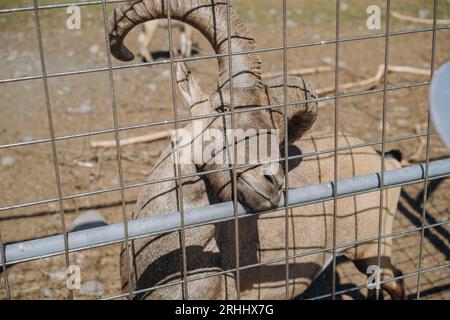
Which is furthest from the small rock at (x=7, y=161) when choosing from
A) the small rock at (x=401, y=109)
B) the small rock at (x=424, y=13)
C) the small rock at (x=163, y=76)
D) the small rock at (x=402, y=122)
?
the small rock at (x=424, y=13)

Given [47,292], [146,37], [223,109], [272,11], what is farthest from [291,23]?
[223,109]

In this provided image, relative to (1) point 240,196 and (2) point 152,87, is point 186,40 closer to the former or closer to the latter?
(2) point 152,87

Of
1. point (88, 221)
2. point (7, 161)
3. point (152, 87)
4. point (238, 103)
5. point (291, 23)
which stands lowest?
point (88, 221)

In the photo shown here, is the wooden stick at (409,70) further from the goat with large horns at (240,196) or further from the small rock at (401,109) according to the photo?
the goat with large horns at (240,196)

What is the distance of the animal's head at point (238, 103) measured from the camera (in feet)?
8.57

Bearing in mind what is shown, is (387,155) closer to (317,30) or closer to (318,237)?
(318,237)

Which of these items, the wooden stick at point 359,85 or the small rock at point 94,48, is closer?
the wooden stick at point 359,85

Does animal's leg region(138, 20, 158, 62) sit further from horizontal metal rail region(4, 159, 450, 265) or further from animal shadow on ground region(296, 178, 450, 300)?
horizontal metal rail region(4, 159, 450, 265)

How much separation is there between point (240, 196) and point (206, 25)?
92 centimetres

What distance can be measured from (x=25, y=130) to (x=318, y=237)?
455 centimetres

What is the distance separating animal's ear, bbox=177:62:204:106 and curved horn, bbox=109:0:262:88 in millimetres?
322

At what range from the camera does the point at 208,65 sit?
979 centimetres

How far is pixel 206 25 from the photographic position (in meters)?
2.94

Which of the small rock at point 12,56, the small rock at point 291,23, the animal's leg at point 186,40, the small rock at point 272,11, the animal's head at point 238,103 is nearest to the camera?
the animal's head at point 238,103
